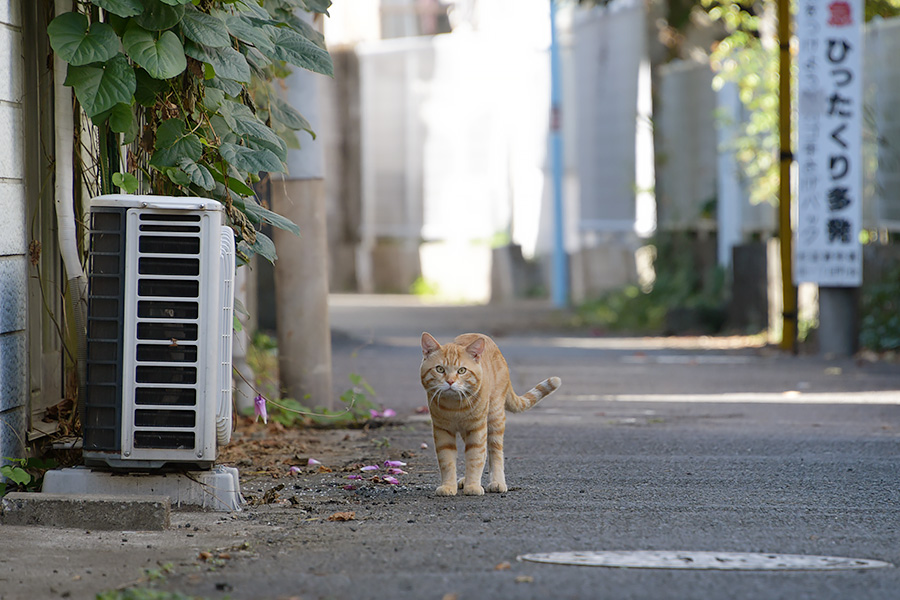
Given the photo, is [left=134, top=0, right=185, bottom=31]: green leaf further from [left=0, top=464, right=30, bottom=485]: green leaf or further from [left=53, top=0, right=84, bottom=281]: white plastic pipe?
[left=0, top=464, right=30, bottom=485]: green leaf

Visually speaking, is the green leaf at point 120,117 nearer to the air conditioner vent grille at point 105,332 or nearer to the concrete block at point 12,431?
the air conditioner vent grille at point 105,332

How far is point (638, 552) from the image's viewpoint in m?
3.68

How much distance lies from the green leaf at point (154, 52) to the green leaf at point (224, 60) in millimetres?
116

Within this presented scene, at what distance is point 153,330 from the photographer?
4.35 m

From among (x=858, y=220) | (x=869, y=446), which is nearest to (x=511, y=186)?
(x=858, y=220)

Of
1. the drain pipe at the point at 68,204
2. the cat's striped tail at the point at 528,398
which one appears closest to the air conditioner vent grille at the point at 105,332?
the drain pipe at the point at 68,204

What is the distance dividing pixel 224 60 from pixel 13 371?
1443mm

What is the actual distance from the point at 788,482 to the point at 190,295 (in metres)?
2.59

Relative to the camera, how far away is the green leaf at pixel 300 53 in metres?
4.87

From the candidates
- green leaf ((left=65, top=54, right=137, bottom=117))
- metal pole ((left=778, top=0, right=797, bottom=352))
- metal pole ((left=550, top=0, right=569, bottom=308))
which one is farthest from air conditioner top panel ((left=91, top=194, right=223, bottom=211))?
metal pole ((left=550, top=0, right=569, bottom=308))

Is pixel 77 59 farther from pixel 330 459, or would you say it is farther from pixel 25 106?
pixel 330 459

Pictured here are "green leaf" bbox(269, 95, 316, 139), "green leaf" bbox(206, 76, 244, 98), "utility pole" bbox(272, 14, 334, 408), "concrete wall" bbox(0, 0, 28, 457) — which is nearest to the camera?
"concrete wall" bbox(0, 0, 28, 457)

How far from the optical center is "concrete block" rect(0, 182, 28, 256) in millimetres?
4500

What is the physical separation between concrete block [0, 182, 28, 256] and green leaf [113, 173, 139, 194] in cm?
37
